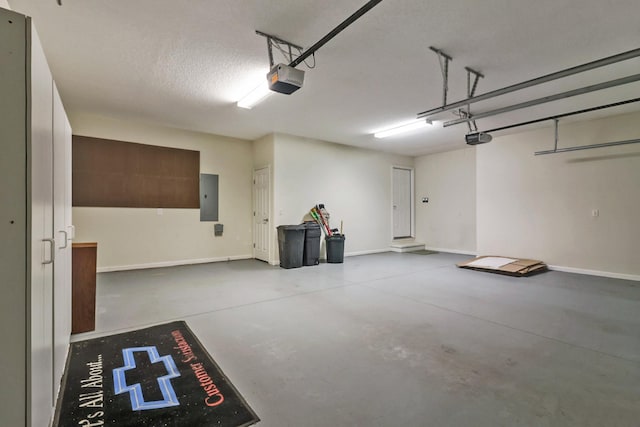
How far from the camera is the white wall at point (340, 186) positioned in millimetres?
6730

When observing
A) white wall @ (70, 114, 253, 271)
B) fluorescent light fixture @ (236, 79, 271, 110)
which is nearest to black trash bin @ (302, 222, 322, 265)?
white wall @ (70, 114, 253, 271)

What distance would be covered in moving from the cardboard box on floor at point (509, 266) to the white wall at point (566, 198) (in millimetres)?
353

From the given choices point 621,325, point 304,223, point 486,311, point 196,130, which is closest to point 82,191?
point 196,130

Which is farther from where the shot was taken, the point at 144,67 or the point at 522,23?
the point at 144,67

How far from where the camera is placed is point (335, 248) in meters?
6.88

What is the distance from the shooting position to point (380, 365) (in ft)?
8.01

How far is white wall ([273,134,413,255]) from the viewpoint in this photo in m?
6.73

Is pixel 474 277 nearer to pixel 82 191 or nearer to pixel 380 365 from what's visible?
pixel 380 365

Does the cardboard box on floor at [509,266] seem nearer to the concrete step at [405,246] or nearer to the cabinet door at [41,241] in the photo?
the concrete step at [405,246]

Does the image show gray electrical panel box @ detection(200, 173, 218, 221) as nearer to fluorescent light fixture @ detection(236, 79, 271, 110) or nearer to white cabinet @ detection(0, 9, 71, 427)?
fluorescent light fixture @ detection(236, 79, 271, 110)

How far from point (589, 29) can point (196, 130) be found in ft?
21.0

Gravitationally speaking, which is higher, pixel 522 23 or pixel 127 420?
pixel 522 23
